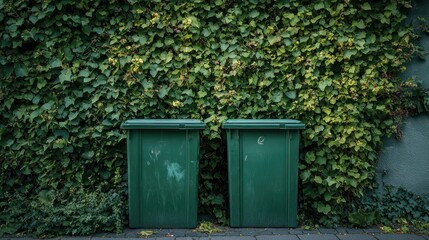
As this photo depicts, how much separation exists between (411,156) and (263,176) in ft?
7.07

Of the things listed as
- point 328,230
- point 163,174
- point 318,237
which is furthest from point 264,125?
point 328,230

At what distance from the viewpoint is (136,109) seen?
5.06m

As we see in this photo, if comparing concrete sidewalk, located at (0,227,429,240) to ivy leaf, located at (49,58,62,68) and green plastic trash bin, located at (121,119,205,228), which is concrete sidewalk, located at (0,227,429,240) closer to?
green plastic trash bin, located at (121,119,205,228)

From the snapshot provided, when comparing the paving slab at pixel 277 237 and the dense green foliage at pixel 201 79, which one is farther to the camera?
the dense green foliage at pixel 201 79

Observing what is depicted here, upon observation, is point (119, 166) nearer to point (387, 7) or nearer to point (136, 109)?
point (136, 109)

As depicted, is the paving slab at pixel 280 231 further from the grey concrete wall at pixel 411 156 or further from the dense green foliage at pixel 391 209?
the grey concrete wall at pixel 411 156

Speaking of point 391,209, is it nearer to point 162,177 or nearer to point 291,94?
point 291,94

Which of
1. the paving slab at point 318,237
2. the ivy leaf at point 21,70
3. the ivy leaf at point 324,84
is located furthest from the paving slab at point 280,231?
the ivy leaf at point 21,70

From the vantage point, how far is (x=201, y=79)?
203 inches

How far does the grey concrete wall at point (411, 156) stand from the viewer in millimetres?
5316

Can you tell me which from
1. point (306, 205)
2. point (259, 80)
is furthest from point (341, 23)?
point (306, 205)

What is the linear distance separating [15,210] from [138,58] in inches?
91.8

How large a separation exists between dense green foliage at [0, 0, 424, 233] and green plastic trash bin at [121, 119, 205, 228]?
51 cm

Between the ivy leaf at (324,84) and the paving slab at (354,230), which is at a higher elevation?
the ivy leaf at (324,84)
